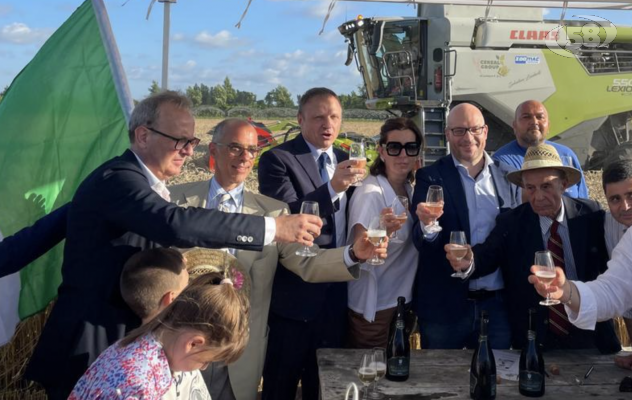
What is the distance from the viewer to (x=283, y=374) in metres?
3.98

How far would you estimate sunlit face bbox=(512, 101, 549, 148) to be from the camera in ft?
18.3

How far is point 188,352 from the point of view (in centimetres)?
219

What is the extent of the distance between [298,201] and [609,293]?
6.26ft

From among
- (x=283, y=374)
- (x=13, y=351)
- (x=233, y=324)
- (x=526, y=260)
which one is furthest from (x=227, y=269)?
(x=13, y=351)

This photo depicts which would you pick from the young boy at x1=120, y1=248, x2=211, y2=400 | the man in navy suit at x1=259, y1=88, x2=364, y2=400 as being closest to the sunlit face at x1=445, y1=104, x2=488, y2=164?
the man in navy suit at x1=259, y1=88, x2=364, y2=400

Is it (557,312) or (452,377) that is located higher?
(557,312)

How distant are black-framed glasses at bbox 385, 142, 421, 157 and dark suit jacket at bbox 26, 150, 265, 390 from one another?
4.90 ft

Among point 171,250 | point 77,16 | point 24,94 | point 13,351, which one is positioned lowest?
point 13,351

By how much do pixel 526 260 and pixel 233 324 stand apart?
80.3 inches

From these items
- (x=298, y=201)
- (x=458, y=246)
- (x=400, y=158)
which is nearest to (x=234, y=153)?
(x=298, y=201)

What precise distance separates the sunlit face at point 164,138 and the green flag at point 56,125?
126 centimetres

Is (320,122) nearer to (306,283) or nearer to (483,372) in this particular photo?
(306,283)

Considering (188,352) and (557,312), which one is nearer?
(188,352)

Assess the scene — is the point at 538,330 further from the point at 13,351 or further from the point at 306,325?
the point at 13,351
